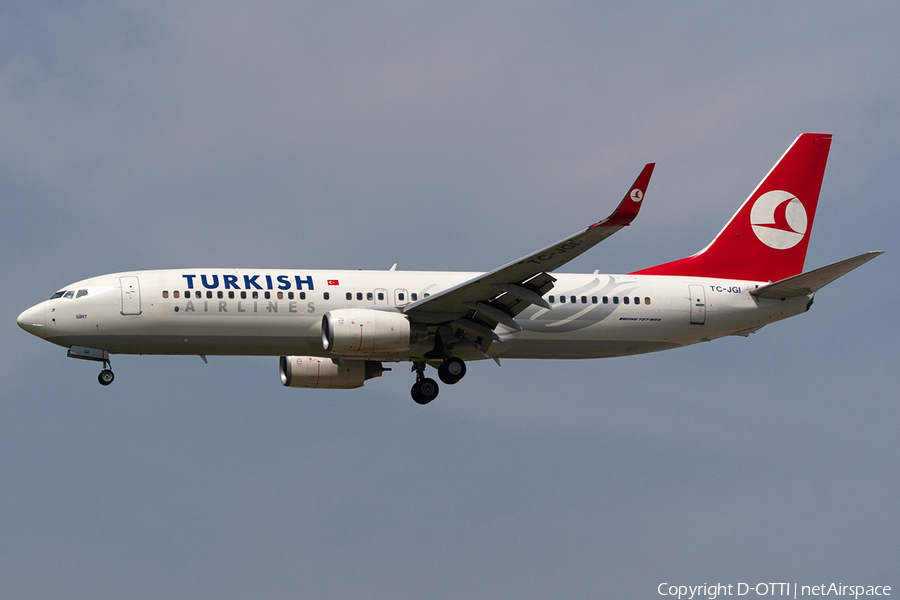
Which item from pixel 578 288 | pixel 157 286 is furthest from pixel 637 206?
pixel 157 286

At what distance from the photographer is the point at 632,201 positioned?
3072cm

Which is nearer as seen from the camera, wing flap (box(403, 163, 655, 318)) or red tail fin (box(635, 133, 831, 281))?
wing flap (box(403, 163, 655, 318))

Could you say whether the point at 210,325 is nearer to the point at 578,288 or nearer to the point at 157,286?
the point at 157,286

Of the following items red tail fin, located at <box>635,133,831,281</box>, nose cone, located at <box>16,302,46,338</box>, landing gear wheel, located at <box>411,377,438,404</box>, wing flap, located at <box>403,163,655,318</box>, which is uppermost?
red tail fin, located at <box>635,133,831,281</box>

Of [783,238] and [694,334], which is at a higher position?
[783,238]

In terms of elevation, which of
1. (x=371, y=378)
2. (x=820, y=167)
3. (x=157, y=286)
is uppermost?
(x=820, y=167)

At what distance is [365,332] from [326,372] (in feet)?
19.7

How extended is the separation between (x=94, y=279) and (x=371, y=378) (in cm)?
1023

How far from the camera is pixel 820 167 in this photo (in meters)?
44.2

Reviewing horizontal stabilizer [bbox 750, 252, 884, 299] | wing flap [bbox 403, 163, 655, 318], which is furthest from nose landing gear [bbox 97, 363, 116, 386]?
horizontal stabilizer [bbox 750, 252, 884, 299]

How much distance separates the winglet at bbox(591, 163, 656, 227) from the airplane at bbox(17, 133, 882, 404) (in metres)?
0.63

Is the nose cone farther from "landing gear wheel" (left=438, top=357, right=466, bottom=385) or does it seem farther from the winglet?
the winglet

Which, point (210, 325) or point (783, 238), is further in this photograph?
point (783, 238)

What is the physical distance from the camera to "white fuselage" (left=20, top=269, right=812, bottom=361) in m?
36.2
